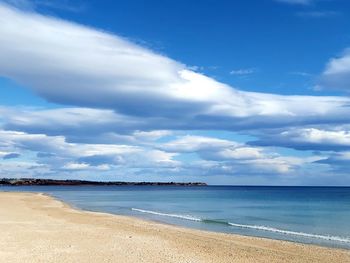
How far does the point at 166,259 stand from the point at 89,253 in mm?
2967

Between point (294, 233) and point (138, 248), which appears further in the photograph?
point (294, 233)

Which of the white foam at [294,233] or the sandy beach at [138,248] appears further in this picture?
the white foam at [294,233]

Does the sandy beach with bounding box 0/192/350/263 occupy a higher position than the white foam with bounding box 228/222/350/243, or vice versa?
the white foam with bounding box 228/222/350/243

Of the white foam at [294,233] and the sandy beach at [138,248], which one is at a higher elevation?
the white foam at [294,233]

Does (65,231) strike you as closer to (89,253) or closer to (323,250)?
(89,253)

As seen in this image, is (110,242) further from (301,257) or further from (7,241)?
(301,257)

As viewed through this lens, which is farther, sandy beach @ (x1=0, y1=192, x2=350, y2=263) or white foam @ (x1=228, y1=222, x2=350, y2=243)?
white foam @ (x1=228, y1=222, x2=350, y2=243)

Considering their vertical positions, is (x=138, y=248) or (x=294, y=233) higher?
(x=294, y=233)

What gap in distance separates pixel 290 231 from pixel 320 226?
5304mm

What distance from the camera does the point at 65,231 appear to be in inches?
926

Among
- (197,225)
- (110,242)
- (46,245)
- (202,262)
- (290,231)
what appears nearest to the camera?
(202,262)

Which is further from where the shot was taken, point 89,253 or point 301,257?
point 301,257

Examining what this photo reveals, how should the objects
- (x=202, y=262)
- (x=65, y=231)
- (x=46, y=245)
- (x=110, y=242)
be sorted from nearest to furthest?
1. (x=202, y=262)
2. (x=46, y=245)
3. (x=110, y=242)
4. (x=65, y=231)

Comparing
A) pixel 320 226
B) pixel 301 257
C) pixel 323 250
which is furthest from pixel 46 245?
pixel 320 226
